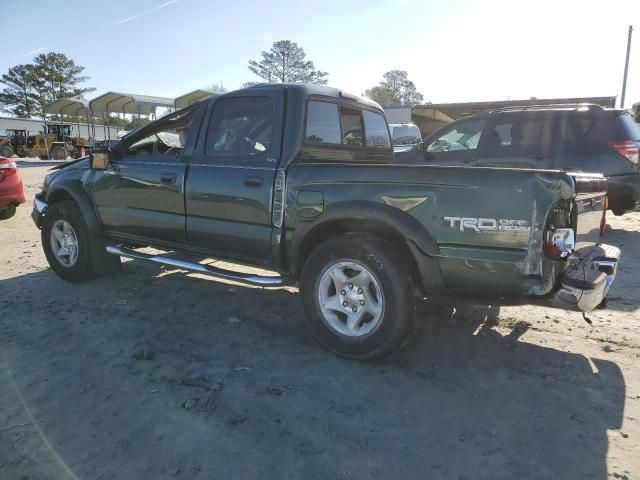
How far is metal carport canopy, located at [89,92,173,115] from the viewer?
2781 centimetres

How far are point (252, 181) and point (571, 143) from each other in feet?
16.4

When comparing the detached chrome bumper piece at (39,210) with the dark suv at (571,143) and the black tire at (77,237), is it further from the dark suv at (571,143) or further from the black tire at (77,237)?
the dark suv at (571,143)

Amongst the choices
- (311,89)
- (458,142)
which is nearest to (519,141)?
(458,142)

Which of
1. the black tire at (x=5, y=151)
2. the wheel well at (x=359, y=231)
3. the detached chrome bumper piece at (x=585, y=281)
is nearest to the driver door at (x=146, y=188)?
the wheel well at (x=359, y=231)

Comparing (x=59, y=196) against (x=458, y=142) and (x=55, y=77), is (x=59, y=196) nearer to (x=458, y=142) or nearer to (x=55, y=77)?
(x=458, y=142)

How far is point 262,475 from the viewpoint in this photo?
2.12 meters

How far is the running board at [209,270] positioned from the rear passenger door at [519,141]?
4.12 meters

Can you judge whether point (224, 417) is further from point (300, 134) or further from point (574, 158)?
point (574, 158)

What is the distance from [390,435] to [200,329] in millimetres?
1924

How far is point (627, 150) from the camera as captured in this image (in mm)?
6402

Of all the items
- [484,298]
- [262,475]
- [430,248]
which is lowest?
[262,475]

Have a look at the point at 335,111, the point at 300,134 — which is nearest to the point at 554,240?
the point at 300,134

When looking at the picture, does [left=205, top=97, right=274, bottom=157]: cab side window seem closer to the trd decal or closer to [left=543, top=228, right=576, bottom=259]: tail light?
the trd decal

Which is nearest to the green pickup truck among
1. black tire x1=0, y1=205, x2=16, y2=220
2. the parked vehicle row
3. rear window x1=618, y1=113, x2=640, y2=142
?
rear window x1=618, y1=113, x2=640, y2=142
